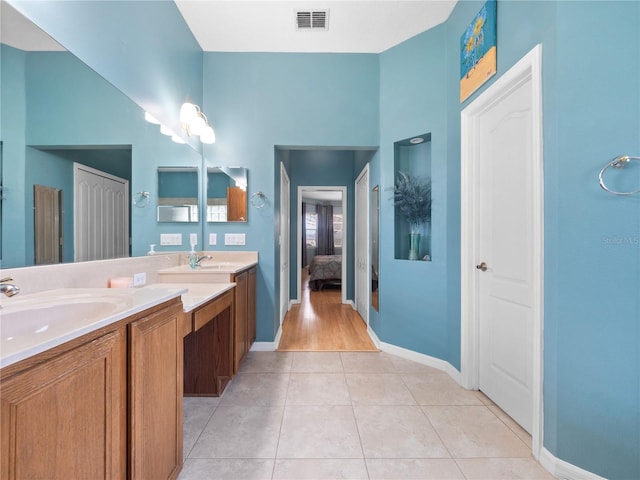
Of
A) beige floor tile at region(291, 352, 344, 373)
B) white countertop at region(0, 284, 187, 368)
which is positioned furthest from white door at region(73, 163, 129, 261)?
beige floor tile at region(291, 352, 344, 373)

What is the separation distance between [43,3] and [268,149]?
177 cm

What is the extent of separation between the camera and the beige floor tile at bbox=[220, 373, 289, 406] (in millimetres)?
1941

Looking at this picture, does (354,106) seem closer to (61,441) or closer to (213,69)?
(213,69)

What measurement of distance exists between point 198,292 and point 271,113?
6.34 ft

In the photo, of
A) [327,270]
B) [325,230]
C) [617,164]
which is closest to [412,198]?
[617,164]

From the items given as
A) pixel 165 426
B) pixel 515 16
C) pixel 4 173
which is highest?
A: pixel 515 16

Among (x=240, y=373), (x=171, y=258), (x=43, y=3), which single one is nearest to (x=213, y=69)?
(x=43, y=3)

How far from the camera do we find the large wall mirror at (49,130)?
40.9 inches

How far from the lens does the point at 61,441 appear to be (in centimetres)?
67

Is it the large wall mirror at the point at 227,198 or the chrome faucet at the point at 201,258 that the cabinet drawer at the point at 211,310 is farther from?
the large wall mirror at the point at 227,198

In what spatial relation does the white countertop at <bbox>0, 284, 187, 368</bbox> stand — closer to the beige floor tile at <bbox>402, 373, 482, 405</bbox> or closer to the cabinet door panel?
the cabinet door panel

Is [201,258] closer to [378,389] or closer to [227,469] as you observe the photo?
[227,469]

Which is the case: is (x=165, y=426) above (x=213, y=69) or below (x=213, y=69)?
below

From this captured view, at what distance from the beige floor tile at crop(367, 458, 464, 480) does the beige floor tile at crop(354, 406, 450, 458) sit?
33 millimetres
